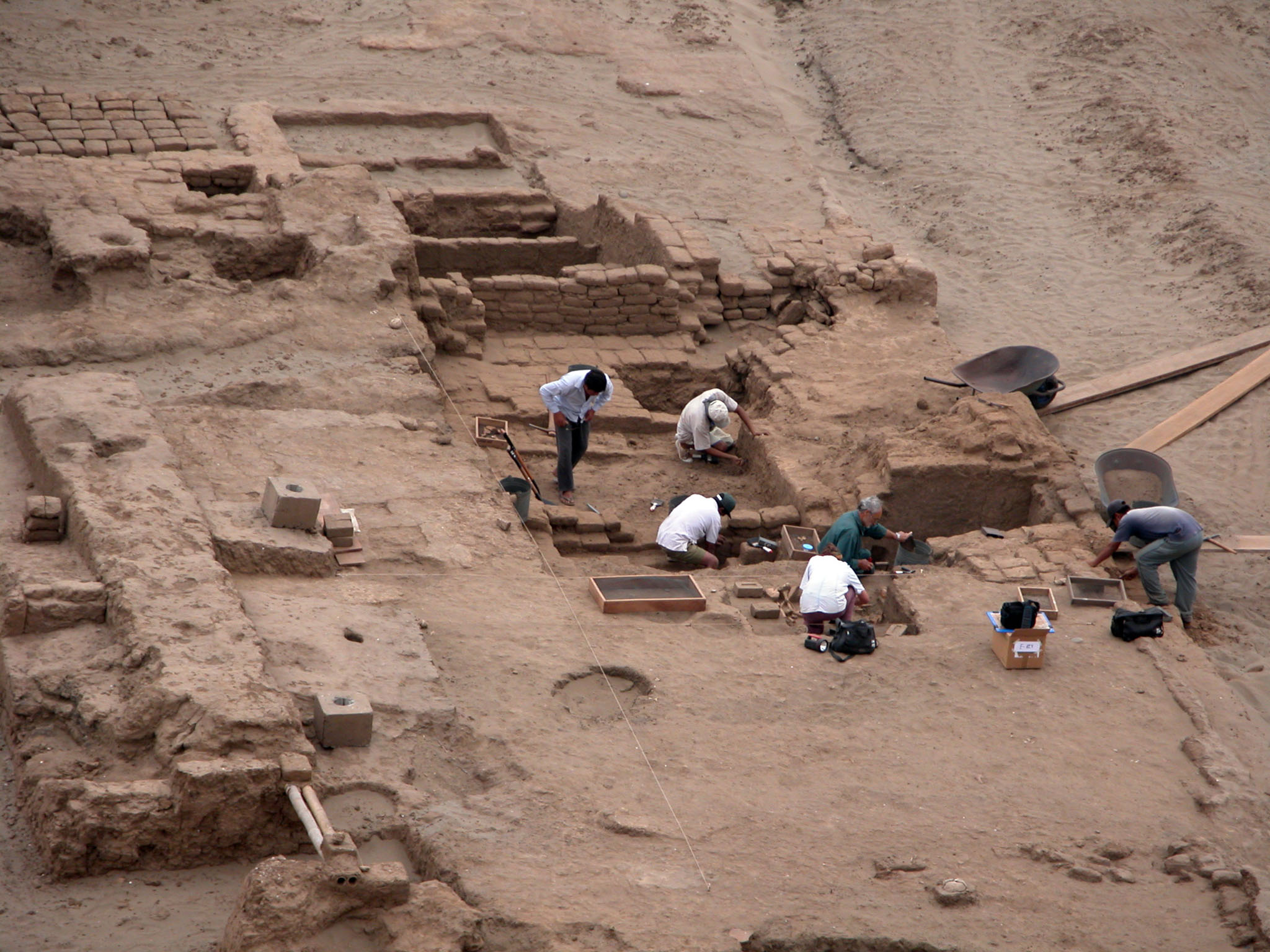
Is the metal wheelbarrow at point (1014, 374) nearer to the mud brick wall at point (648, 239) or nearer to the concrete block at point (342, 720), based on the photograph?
the mud brick wall at point (648, 239)

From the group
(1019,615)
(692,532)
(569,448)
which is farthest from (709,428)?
(1019,615)

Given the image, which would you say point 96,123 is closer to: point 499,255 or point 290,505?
point 499,255

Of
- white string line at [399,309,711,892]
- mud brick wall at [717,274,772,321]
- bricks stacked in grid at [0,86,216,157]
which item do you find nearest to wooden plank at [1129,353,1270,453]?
mud brick wall at [717,274,772,321]

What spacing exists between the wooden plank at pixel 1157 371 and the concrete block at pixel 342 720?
717 centimetres

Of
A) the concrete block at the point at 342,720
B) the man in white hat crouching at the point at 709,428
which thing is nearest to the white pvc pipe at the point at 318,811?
the concrete block at the point at 342,720

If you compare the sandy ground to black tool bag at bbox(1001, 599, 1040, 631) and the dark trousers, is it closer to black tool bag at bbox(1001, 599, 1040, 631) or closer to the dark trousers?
black tool bag at bbox(1001, 599, 1040, 631)

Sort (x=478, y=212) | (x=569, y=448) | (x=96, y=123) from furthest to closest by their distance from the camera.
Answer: (x=478, y=212)
(x=96, y=123)
(x=569, y=448)

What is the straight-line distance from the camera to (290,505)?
755 cm

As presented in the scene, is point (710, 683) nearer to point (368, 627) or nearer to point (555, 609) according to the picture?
point (555, 609)

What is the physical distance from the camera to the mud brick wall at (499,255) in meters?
13.4

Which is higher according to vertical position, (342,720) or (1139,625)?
(342,720)

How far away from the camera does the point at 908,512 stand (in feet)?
33.7

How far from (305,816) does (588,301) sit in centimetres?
819

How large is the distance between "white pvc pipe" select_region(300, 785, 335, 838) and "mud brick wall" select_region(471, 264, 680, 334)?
7.76 meters
